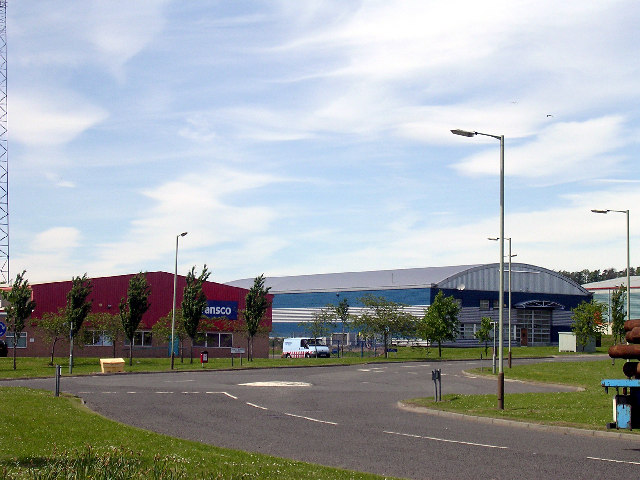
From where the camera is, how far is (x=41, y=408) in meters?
21.1

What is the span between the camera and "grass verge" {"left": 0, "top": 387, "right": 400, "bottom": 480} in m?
10.9

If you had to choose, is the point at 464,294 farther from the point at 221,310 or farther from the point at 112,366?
the point at 112,366

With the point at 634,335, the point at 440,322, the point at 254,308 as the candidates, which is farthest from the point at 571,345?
the point at 634,335

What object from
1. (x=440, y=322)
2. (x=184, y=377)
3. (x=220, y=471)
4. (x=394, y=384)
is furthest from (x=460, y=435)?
(x=440, y=322)

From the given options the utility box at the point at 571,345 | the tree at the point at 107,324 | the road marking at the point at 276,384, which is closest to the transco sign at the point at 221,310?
the tree at the point at 107,324

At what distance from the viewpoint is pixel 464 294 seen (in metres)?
93.5

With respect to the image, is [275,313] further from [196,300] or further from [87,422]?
[87,422]

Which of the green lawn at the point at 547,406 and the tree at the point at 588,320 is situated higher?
the tree at the point at 588,320

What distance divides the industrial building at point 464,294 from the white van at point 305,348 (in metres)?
17.7

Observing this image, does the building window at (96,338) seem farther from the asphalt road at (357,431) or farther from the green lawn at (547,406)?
the green lawn at (547,406)

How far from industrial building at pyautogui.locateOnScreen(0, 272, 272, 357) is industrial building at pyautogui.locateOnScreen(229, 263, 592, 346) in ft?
63.0

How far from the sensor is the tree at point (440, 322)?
69.1 m

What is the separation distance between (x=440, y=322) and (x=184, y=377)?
32.7 meters

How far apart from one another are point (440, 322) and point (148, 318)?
2472 centimetres
